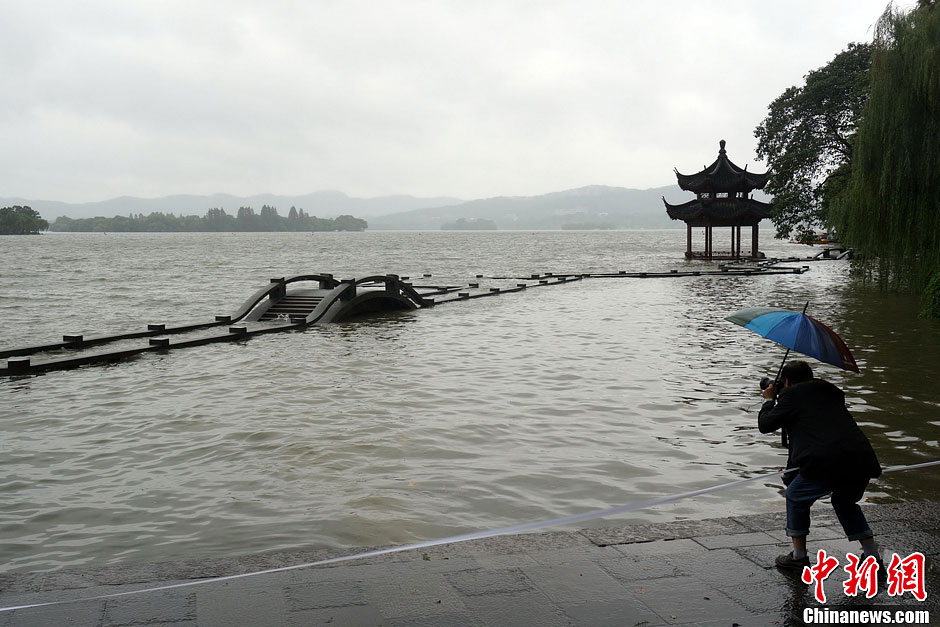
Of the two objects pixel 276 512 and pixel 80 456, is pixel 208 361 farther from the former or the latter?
pixel 276 512

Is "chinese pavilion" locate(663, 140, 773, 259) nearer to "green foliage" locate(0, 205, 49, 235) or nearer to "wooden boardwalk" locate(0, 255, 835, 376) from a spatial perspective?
"wooden boardwalk" locate(0, 255, 835, 376)

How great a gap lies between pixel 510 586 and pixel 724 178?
6110 centimetres

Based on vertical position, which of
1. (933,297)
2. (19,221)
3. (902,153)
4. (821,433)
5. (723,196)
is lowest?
(933,297)

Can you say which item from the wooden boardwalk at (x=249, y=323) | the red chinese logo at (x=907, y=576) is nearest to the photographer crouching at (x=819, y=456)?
the red chinese logo at (x=907, y=576)

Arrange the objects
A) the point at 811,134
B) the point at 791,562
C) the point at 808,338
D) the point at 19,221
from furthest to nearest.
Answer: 1. the point at 19,221
2. the point at 811,134
3. the point at 808,338
4. the point at 791,562

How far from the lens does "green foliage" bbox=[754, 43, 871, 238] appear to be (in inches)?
1567

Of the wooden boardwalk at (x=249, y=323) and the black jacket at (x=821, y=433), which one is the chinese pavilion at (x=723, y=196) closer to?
the wooden boardwalk at (x=249, y=323)

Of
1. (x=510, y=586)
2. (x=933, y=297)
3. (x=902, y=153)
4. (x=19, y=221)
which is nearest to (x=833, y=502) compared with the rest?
(x=510, y=586)

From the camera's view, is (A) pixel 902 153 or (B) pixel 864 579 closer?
(B) pixel 864 579

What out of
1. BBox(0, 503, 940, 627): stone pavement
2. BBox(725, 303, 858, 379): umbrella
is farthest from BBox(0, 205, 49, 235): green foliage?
BBox(725, 303, 858, 379): umbrella

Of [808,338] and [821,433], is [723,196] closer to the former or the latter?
[808,338]

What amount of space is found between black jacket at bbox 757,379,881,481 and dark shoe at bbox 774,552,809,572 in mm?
577

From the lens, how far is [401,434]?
392 inches

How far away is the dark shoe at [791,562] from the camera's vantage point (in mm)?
4922
